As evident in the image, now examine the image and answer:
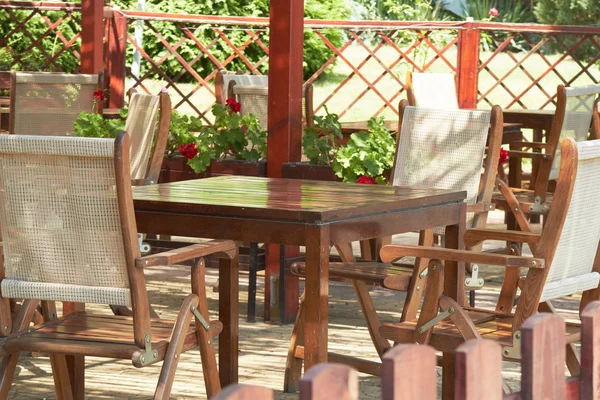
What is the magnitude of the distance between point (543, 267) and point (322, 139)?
2203 millimetres

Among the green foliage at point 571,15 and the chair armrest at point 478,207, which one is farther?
the green foliage at point 571,15

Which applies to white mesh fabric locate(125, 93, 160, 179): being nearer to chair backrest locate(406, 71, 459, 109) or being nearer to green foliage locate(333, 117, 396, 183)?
green foliage locate(333, 117, 396, 183)

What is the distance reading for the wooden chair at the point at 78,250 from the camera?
2416mm

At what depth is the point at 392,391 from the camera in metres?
0.95

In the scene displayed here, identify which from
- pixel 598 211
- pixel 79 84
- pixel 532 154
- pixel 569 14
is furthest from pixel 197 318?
pixel 569 14

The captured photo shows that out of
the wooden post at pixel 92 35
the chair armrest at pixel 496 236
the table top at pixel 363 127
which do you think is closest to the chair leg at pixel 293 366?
the chair armrest at pixel 496 236

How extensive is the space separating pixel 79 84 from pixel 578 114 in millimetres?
2409

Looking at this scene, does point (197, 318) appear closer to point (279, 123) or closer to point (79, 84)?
point (279, 123)

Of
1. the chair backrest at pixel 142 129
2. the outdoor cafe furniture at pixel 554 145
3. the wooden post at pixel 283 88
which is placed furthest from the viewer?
the outdoor cafe furniture at pixel 554 145

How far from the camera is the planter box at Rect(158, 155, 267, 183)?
468 cm

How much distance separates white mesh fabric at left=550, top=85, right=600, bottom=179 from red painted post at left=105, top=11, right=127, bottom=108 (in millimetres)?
3673

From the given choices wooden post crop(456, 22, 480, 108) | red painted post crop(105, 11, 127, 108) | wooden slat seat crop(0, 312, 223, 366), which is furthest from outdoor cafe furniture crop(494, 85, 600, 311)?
red painted post crop(105, 11, 127, 108)

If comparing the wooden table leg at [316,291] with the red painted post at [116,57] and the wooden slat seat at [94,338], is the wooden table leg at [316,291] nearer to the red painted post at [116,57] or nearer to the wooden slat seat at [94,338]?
the wooden slat seat at [94,338]

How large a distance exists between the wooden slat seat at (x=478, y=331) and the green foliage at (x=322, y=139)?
180 cm
